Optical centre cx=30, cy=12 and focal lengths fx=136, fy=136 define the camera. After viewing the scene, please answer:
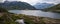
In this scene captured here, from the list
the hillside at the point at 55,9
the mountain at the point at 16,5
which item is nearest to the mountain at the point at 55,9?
the hillside at the point at 55,9

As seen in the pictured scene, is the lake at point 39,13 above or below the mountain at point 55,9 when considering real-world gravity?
below

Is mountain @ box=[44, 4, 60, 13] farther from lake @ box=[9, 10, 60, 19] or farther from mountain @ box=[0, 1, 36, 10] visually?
mountain @ box=[0, 1, 36, 10]

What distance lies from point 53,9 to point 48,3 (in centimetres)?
14

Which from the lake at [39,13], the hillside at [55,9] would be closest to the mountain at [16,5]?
the lake at [39,13]

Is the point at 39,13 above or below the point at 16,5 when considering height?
below

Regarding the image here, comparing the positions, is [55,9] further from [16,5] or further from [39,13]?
[16,5]

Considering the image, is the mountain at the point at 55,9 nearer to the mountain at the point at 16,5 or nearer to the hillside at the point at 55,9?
the hillside at the point at 55,9

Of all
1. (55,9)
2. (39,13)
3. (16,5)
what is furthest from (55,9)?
(16,5)

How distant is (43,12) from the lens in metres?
2.45

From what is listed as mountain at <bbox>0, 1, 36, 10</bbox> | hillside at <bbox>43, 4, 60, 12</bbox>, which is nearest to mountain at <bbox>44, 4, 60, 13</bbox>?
hillside at <bbox>43, 4, 60, 12</bbox>

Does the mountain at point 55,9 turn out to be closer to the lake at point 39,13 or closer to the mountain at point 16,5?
the lake at point 39,13

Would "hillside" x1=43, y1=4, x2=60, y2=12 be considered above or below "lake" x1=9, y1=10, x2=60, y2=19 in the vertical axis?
above

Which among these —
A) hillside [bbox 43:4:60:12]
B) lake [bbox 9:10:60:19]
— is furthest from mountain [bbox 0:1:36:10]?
hillside [bbox 43:4:60:12]

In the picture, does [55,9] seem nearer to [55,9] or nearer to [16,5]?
[55,9]
